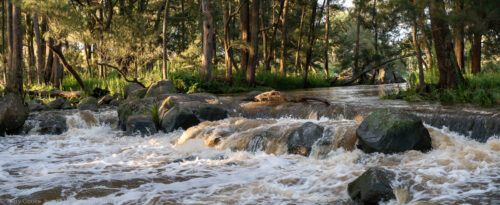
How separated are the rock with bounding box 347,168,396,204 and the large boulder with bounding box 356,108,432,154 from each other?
1502 millimetres

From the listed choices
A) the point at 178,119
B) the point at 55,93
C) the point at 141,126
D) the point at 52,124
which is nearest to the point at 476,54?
the point at 178,119

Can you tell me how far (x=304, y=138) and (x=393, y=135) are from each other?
1.36 metres

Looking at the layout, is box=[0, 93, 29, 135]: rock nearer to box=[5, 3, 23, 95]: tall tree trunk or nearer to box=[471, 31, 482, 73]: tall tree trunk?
box=[5, 3, 23, 95]: tall tree trunk

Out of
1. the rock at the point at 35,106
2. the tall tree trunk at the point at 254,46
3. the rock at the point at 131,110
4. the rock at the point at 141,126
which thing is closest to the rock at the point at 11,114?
the rock at the point at 35,106

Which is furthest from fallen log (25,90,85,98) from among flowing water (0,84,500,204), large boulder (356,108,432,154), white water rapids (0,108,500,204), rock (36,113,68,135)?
large boulder (356,108,432,154)

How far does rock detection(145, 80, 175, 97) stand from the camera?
472 inches

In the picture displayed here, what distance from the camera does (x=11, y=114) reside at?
363 inches

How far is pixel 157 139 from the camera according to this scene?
317 inches

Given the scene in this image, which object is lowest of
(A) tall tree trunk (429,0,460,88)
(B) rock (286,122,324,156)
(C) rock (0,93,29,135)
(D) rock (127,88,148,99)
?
(B) rock (286,122,324,156)

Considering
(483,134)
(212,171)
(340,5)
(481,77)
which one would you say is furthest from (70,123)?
(340,5)

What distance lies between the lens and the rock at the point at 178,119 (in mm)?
8641

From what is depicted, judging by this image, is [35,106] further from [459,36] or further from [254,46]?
[459,36]

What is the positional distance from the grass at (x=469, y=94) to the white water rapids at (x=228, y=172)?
2487 millimetres

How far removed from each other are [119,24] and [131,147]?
1299 centimetres
